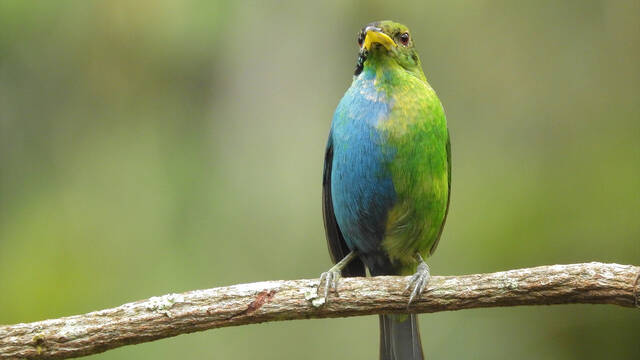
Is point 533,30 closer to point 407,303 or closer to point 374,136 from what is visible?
point 374,136

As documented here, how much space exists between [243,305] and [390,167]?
3.89ft

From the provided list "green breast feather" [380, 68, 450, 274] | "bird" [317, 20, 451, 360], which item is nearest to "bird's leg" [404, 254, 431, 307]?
"bird" [317, 20, 451, 360]

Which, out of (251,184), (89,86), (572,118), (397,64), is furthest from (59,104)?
(572,118)

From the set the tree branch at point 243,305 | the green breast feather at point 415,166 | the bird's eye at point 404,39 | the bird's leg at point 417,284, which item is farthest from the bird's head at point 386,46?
the tree branch at point 243,305

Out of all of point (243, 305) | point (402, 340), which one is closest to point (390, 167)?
point (402, 340)

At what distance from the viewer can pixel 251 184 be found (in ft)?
24.5

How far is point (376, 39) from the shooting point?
199 inches

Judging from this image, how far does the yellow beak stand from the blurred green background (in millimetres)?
2228

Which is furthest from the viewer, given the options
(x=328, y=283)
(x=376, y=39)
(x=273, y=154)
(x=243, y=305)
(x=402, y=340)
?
(x=273, y=154)

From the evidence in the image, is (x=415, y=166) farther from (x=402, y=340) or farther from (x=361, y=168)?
(x=402, y=340)

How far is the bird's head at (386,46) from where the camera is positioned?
5055 mm

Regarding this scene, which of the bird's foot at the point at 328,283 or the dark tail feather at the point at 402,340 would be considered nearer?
the bird's foot at the point at 328,283

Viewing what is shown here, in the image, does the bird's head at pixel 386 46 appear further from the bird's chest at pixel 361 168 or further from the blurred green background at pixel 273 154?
the blurred green background at pixel 273 154

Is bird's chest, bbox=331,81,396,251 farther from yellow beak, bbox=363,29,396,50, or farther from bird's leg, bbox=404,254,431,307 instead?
bird's leg, bbox=404,254,431,307
